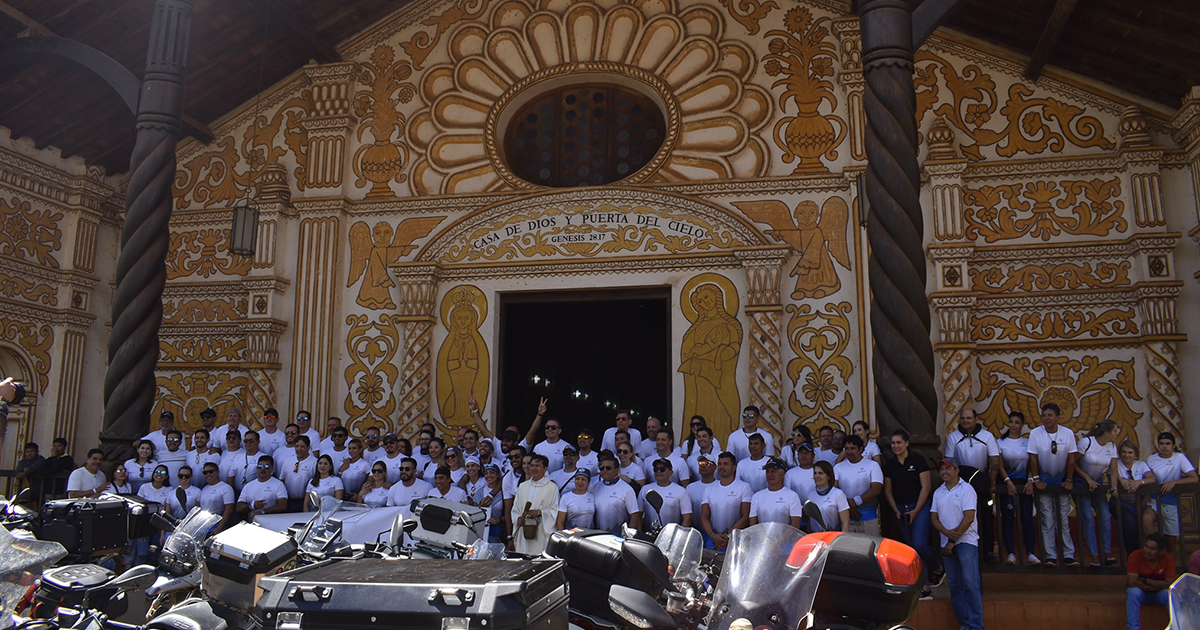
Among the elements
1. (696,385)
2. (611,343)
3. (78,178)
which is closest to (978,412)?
(696,385)

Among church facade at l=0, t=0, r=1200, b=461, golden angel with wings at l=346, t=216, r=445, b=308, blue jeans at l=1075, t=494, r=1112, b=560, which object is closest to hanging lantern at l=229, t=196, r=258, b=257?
church facade at l=0, t=0, r=1200, b=461

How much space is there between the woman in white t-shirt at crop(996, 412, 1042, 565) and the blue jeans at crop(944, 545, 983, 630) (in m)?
0.75

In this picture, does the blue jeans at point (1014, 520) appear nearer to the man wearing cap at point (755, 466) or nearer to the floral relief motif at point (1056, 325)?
the man wearing cap at point (755, 466)

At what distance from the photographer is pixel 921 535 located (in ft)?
23.7

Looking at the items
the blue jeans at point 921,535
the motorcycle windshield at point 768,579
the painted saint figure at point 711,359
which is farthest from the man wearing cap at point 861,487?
the motorcycle windshield at point 768,579

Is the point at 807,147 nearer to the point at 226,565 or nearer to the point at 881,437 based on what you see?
the point at 881,437

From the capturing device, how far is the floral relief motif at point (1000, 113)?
11.4 metres

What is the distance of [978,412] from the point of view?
10.9 m

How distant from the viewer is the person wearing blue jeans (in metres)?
6.55

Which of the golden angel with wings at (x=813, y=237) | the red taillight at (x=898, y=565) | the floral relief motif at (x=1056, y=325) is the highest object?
the golden angel with wings at (x=813, y=237)

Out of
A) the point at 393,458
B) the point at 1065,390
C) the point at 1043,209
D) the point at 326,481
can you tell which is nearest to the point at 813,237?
the point at 1043,209

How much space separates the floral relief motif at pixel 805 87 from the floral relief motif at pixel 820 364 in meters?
2.05

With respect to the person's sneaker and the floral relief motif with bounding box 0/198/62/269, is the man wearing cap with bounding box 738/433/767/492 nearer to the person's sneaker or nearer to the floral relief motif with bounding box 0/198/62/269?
the person's sneaker

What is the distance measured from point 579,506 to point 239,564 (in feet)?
12.4
